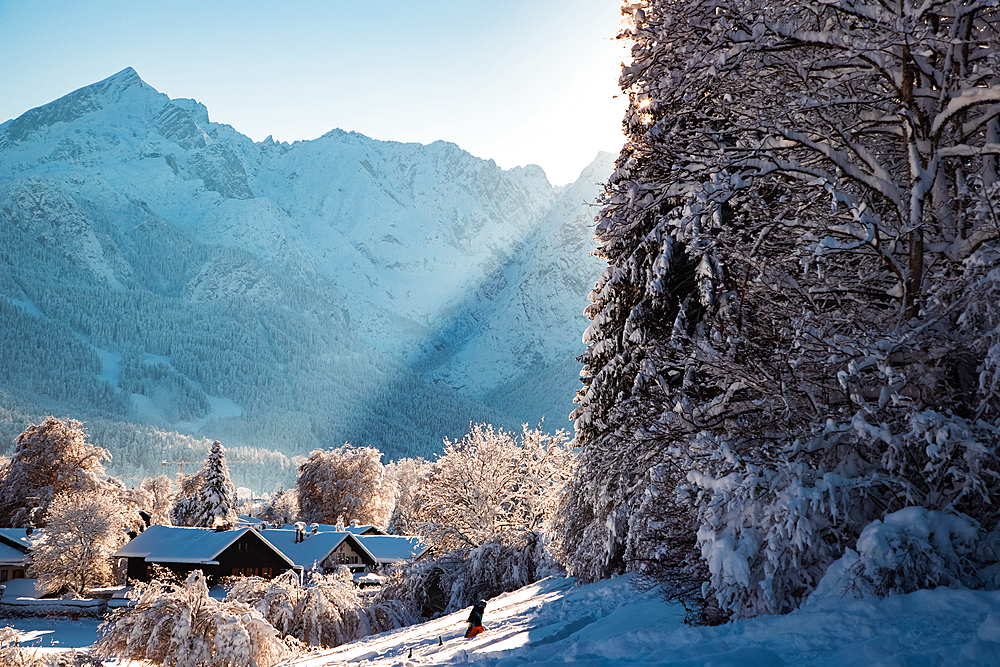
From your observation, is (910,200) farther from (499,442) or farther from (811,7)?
(499,442)

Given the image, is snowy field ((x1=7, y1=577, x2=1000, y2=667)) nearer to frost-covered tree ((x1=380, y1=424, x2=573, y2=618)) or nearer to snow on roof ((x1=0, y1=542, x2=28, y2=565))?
frost-covered tree ((x1=380, y1=424, x2=573, y2=618))

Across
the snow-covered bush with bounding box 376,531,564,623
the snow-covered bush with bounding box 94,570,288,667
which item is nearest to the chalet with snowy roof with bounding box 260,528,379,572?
the snow-covered bush with bounding box 376,531,564,623

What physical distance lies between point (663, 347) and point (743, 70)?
327cm

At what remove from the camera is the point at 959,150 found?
6.31 meters

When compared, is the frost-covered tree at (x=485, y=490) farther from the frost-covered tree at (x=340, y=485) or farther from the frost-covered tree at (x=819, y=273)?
Result: the frost-covered tree at (x=340, y=485)

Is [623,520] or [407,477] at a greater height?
[407,477]

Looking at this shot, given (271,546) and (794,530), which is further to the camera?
(271,546)

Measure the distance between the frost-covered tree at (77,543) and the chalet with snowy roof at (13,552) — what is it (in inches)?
143

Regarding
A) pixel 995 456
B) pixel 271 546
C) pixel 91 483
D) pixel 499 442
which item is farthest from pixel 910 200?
pixel 91 483

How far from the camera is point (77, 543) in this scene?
4716cm

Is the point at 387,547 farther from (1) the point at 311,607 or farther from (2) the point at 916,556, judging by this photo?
(2) the point at 916,556

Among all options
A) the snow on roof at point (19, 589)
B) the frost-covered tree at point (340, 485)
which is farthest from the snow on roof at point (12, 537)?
the frost-covered tree at point (340, 485)

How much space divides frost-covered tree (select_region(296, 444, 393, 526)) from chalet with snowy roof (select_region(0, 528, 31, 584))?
2300 centimetres

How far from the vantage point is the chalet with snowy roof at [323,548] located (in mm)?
50531
